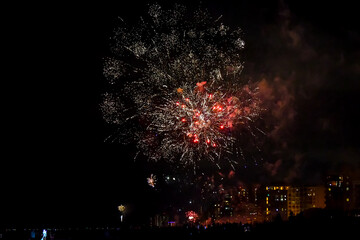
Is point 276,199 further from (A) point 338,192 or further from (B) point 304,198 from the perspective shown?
(A) point 338,192

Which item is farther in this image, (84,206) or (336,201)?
(336,201)

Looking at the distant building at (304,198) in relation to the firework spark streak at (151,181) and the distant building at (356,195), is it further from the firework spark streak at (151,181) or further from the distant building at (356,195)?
the firework spark streak at (151,181)

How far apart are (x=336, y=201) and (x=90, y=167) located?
225 ft

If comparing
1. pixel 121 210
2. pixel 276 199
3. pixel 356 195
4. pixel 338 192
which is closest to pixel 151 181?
pixel 121 210

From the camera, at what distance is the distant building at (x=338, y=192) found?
82.4 m

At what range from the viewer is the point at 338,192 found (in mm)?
85250

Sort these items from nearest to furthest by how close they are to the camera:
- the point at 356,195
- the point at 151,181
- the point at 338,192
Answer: the point at 151,181 < the point at 356,195 < the point at 338,192

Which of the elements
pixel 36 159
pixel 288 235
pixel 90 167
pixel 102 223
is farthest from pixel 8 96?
pixel 288 235

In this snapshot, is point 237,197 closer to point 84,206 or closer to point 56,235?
point 84,206

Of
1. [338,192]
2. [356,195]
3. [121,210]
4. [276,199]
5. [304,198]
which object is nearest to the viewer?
[121,210]

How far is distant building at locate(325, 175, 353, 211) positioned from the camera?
270ft

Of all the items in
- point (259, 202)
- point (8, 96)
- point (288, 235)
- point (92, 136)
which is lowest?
point (259, 202)

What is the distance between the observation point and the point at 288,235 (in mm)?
12805

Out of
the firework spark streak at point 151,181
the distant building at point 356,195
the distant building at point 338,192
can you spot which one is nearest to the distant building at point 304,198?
the distant building at point 338,192
